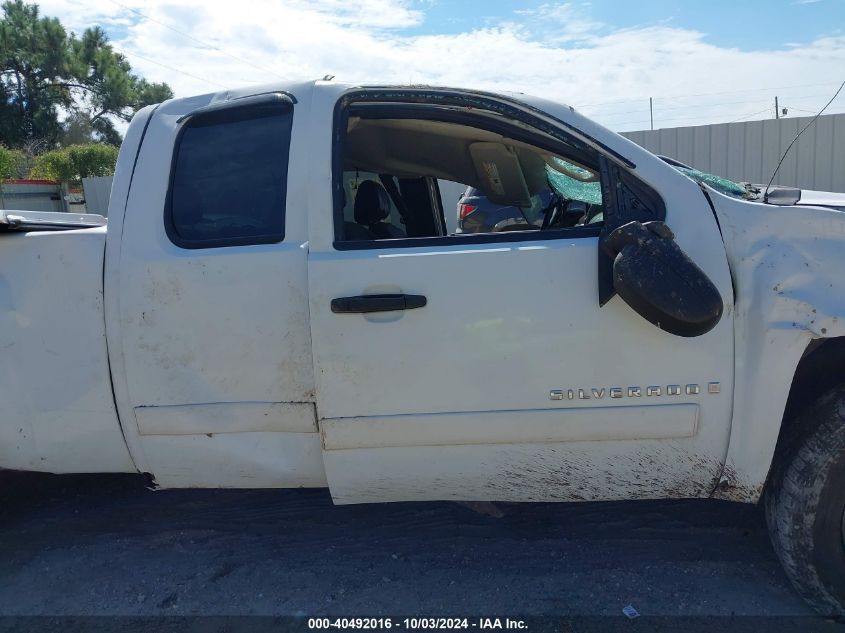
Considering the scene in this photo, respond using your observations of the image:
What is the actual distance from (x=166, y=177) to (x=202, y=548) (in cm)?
182

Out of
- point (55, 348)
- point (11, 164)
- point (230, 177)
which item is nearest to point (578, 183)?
point (230, 177)

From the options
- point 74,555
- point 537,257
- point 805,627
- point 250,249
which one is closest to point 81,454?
point 74,555

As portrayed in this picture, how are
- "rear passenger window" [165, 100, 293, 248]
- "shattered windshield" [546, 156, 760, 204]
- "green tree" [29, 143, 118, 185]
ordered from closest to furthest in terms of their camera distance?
"rear passenger window" [165, 100, 293, 248] < "shattered windshield" [546, 156, 760, 204] < "green tree" [29, 143, 118, 185]

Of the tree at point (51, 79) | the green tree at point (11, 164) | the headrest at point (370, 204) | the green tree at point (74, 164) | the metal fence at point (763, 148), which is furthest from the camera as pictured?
the tree at point (51, 79)

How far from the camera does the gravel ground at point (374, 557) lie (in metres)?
2.93

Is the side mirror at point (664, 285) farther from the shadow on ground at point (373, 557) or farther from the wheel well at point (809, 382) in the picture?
the shadow on ground at point (373, 557)

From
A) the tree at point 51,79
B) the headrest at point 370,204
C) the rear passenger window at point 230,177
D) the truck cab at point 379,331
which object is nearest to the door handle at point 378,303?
the truck cab at point 379,331

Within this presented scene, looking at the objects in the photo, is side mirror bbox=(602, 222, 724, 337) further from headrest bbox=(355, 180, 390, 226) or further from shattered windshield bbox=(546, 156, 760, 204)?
headrest bbox=(355, 180, 390, 226)

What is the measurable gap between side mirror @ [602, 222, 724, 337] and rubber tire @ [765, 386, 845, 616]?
0.61 m

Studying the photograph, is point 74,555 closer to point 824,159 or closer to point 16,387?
point 16,387

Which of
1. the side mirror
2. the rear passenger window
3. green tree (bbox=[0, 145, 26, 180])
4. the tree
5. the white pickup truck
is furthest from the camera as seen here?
the tree

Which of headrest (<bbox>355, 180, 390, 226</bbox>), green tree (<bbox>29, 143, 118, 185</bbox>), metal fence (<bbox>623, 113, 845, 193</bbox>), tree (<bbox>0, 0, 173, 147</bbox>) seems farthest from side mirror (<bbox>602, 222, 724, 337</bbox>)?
tree (<bbox>0, 0, 173, 147</bbox>)

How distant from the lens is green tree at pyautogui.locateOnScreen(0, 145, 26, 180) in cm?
2278

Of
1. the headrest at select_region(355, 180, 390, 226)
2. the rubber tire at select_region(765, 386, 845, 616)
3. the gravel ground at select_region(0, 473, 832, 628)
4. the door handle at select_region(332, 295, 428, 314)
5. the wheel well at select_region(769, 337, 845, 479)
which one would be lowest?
the gravel ground at select_region(0, 473, 832, 628)
